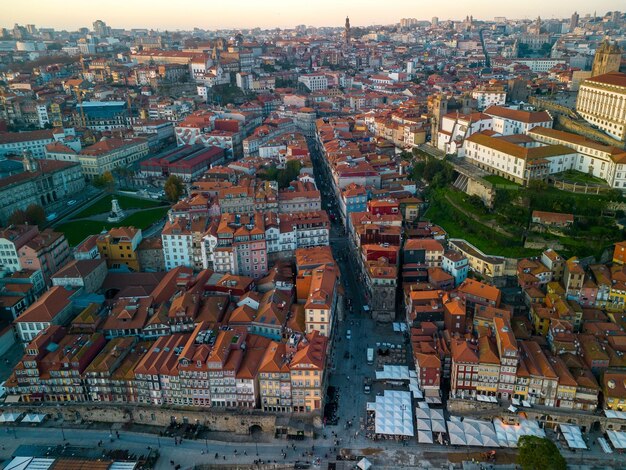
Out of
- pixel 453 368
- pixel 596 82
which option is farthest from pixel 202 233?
pixel 596 82

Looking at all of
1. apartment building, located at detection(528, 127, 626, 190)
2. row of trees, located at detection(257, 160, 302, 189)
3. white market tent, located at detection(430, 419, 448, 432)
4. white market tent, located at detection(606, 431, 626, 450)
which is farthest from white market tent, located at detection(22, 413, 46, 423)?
apartment building, located at detection(528, 127, 626, 190)

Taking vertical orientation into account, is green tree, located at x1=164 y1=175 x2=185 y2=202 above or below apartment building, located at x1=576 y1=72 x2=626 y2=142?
below

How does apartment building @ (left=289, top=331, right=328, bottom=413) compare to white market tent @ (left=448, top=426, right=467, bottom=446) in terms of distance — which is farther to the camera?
apartment building @ (left=289, top=331, right=328, bottom=413)

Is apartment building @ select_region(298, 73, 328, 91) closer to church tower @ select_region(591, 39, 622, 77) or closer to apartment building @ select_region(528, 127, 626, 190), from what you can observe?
church tower @ select_region(591, 39, 622, 77)

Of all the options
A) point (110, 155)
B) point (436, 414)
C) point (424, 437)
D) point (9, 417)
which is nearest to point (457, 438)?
point (424, 437)

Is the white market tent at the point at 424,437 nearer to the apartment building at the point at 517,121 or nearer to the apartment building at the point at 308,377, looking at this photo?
the apartment building at the point at 308,377

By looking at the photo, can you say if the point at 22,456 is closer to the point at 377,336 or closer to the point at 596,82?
the point at 377,336
